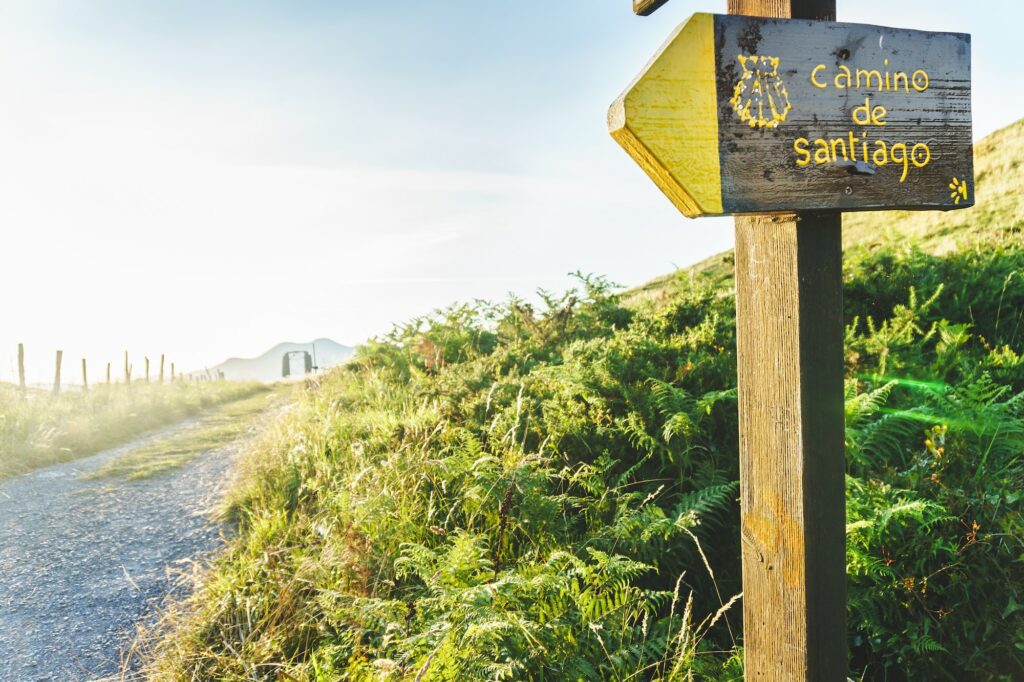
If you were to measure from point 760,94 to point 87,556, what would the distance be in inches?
251

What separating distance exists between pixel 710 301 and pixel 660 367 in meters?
1.37

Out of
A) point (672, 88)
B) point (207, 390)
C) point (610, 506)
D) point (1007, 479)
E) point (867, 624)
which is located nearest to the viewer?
point (672, 88)

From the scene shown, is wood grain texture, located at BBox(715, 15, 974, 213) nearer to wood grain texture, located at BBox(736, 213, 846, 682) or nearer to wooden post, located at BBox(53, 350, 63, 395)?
wood grain texture, located at BBox(736, 213, 846, 682)

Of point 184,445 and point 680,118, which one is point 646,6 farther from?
point 184,445

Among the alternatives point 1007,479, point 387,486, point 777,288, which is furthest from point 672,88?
point 387,486

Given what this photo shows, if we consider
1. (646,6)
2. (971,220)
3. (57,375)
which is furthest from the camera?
(57,375)

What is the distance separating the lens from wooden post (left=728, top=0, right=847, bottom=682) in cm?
192

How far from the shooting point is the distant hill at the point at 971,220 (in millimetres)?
8117

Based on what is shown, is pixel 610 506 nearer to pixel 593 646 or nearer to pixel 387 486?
pixel 593 646

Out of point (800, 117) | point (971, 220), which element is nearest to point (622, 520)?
point (800, 117)

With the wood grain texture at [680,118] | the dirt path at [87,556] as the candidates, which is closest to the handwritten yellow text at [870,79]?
the wood grain texture at [680,118]

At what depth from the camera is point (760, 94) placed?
182 cm

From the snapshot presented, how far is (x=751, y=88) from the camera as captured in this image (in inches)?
71.2

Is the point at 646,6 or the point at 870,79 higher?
the point at 646,6
